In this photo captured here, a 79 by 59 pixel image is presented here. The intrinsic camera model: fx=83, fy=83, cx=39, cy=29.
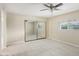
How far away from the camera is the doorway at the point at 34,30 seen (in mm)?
6574

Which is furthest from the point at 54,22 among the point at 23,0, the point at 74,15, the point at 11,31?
the point at 23,0

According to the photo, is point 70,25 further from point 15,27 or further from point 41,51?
point 15,27

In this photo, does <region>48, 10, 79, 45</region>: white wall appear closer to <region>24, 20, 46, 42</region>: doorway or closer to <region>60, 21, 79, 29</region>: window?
<region>60, 21, 79, 29</region>: window

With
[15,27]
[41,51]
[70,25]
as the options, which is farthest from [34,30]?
[41,51]

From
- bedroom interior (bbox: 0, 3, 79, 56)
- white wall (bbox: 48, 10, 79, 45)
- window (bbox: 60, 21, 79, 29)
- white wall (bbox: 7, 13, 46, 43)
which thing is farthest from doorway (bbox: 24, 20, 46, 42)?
window (bbox: 60, 21, 79, 29)

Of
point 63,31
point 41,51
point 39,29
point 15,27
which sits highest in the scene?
point 15,27

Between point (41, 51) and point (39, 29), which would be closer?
point (41, 51)

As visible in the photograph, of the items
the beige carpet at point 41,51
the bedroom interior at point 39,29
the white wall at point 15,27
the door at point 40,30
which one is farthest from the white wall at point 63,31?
the white wall at point 15,27

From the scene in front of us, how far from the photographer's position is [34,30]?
24.0 feet

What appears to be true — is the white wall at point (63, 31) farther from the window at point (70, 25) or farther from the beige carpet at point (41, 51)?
the beige carpet at point (41, 51)

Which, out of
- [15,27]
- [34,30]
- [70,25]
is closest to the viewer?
[70,25]

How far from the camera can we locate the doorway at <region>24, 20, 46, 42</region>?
657 centimetres

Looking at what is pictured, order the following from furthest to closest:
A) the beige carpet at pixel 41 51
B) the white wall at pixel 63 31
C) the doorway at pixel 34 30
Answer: the doorway at pixel 34 30 → the white wall at pixel 63 31 → the beige carpet at pixel 41 51

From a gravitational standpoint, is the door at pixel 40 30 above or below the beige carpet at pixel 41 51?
above
